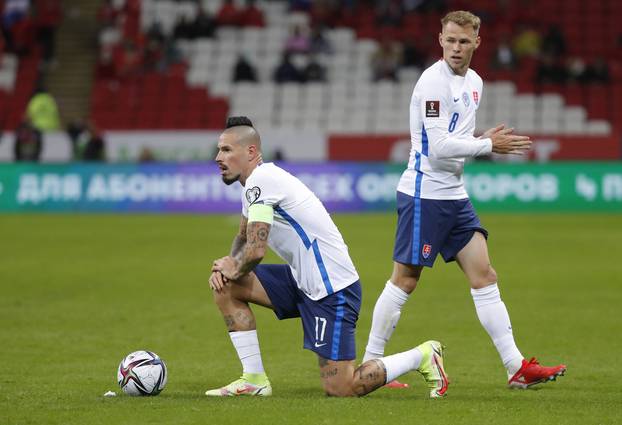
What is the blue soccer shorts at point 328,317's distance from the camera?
713 cm

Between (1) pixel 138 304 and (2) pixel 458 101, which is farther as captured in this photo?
(1) pixel 138 304

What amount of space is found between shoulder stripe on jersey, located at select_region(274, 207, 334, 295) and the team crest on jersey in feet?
0.59

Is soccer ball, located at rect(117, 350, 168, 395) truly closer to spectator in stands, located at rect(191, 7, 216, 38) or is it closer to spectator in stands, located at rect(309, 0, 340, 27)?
spectator in stands, located at rect(309, 0, 340, 27)

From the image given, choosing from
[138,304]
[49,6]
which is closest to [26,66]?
[49,6]

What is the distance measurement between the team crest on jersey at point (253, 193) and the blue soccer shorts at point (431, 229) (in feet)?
4.09

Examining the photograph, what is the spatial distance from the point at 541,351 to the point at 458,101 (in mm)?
2519

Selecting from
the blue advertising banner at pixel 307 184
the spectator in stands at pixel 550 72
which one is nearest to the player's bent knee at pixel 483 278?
the blue advertising banner at pixel 307 184

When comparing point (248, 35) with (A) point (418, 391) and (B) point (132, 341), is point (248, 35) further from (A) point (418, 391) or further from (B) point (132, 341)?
(A) point (418, 391)

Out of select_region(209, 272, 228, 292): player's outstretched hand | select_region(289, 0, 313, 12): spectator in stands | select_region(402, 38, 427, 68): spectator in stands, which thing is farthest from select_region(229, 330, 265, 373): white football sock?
select_region(289, 0, 313, 12): spectator in stands

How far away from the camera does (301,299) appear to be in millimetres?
7406

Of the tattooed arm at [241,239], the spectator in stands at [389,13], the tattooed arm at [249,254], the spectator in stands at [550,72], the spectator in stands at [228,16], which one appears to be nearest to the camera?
the tattooed arm at [249,254]

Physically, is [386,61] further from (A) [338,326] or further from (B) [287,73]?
(A) [338,326]

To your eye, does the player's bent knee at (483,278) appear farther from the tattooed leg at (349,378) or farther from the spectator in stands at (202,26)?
the spectator in stands at (202,26)

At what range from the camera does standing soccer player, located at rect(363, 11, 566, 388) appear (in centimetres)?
761
